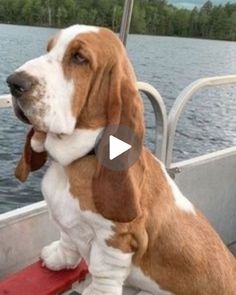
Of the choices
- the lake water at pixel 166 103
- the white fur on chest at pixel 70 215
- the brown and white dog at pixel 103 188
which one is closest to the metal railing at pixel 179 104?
the lake water at pixel 166 103

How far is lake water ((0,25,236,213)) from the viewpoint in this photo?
3930mm

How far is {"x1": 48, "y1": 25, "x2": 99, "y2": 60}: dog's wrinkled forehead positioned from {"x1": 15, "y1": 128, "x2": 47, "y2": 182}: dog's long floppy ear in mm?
440

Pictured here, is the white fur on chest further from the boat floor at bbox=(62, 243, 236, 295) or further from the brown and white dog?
the boat floor at bbox=(62, 243, 236, 295)

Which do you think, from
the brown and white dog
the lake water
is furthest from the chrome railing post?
the brown and white dog

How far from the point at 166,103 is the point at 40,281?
3.99 metres

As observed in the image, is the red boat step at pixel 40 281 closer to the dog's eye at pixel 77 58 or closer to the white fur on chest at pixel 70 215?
the white fur on chest at pixel 70 215

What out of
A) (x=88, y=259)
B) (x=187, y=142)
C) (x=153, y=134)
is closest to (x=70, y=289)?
(x=88, y=259)

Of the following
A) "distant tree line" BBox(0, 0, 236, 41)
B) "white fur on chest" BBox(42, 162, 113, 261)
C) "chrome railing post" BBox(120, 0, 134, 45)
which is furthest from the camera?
"distant tree line" BBox(0, 0, 236, 41)

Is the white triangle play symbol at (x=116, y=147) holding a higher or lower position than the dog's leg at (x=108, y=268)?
higher

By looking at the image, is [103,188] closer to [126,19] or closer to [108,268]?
[108,268]

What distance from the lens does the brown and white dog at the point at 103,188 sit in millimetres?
1757

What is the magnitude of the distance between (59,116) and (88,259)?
60cm

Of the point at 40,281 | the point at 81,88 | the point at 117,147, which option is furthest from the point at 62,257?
the point at 81,88

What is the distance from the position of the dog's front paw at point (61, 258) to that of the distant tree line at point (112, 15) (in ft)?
3.10
